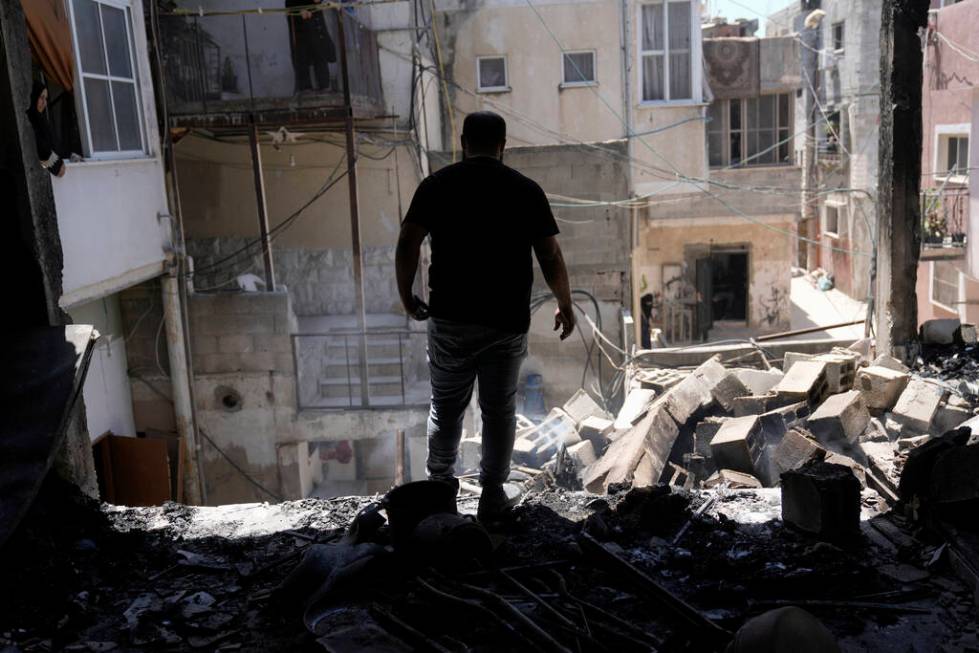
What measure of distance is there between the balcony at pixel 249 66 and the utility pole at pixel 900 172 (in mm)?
6897

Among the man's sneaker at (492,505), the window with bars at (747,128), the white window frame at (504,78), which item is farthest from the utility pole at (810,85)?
the man's sneaker at (492,505)

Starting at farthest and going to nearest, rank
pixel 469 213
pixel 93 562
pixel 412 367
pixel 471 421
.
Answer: pixel 412 367 < pixel 471 421 < pixel 93 562 < pixel 469 213

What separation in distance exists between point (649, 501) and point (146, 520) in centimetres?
277

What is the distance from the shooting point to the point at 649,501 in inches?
169

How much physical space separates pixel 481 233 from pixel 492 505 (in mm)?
1363

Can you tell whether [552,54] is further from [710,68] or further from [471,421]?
[710,68]

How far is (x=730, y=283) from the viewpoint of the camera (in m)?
25.3

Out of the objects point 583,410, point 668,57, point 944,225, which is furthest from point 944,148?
point 583,410

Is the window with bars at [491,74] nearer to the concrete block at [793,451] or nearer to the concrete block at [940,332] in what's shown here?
the concrete block at [940,332]

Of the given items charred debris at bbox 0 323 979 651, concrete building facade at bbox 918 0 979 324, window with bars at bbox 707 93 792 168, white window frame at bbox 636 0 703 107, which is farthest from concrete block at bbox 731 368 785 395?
window with bars at bbox 707 93 792 168

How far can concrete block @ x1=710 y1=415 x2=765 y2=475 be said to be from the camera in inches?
251

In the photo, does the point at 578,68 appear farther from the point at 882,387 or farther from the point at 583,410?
the point at 882,387

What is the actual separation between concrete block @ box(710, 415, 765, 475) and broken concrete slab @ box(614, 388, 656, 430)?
1851 mm

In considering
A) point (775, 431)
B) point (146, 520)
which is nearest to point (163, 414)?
point (146, 520)
